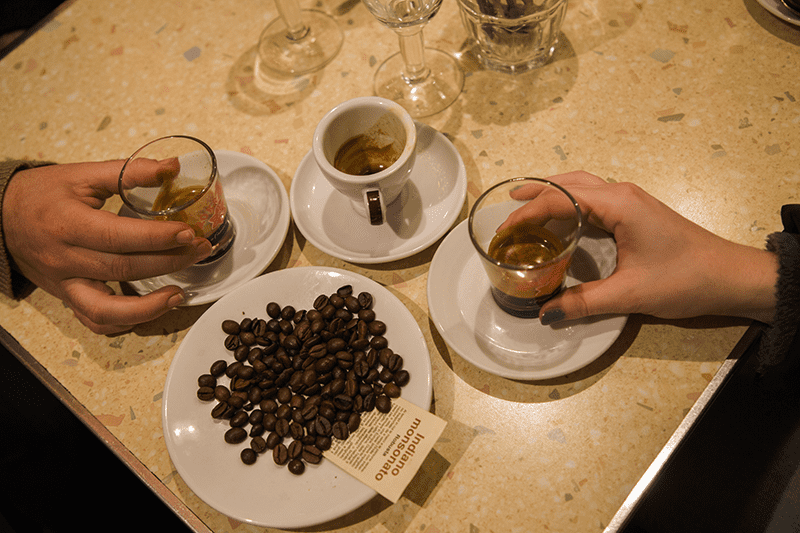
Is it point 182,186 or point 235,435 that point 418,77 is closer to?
point 182,186

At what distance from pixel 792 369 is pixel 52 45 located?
228 centimetres

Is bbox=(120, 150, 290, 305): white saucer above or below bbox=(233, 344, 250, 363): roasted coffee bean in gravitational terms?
above

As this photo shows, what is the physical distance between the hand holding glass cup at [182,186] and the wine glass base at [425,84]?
0.51 meters

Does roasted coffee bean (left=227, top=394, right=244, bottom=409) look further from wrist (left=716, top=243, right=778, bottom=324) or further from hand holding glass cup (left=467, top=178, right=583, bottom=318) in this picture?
wrist (left=716, top=243, right=778, bottom=324)

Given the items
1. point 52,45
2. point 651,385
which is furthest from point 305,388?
point 52,45

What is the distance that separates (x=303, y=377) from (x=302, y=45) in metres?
1.02

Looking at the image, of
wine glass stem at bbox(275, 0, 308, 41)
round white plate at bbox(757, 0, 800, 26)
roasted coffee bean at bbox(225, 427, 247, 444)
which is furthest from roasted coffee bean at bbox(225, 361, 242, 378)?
round white plate at bbox(757, 0, 800, 26)

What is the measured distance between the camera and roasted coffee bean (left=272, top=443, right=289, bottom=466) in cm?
88

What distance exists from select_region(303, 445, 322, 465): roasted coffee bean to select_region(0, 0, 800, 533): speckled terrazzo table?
0.38 feet

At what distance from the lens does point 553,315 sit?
88 centimetres

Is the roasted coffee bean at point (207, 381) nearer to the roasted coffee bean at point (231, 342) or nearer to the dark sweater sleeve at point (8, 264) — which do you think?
the roasted coffee bean at point (231, 342)

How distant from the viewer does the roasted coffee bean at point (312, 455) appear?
87 cm

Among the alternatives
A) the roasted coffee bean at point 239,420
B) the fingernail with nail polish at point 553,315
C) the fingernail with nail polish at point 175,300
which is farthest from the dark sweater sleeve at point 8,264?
the fingernail with nail polish at point 553,315

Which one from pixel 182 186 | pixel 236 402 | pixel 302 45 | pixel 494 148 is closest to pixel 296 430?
pixel 236 402
